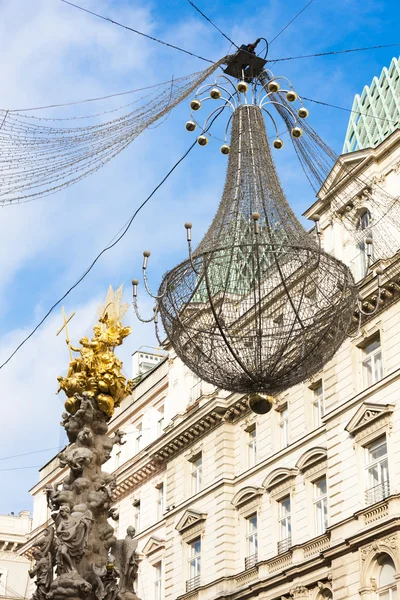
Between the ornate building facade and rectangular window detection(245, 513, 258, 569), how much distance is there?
4 centimetres

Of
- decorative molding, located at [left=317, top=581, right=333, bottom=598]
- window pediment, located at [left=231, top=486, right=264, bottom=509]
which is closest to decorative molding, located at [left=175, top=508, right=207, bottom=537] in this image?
window pediment, located at [left=231, top=486, right=264, bottom=509]

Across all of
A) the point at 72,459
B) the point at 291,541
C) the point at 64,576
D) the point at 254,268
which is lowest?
the point at 64,576

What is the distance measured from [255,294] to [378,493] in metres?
15.0

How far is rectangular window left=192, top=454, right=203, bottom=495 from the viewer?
123 feet

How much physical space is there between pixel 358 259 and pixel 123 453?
658 inches

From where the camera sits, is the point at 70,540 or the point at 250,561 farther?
the point at 250,561

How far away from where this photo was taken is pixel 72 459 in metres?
15.3

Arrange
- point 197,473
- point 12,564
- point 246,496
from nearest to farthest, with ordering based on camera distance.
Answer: point 246,496 < point 197,473 < point 12,564

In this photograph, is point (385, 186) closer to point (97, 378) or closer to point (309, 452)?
point (309, 452)

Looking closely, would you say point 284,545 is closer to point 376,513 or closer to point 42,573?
point 376,513

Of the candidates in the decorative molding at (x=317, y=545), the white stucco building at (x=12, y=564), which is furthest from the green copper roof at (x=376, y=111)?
the white stucco building at (x=12, y=564)

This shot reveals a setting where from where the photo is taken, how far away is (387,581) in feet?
87.6

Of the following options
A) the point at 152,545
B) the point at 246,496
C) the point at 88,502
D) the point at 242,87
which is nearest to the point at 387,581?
the point at 246,496

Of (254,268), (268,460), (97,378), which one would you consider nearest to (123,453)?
(268,460)
